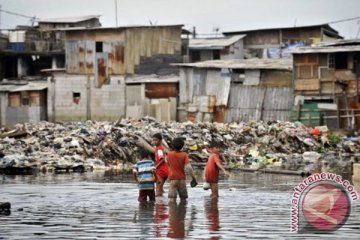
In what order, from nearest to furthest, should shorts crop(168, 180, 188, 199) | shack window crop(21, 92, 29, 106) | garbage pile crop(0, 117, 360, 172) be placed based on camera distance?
1. shorts crop(168, 180, 188, 199)
2. garbage pile crop(0, 117, 360, 172)
3. shack window crop(21, 92, 29, 106)

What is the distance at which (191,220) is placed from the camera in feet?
44.4

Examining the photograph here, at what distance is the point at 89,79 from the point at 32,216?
38.1 meters

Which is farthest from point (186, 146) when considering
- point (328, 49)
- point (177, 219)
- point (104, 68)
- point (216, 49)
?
point (216, 49)

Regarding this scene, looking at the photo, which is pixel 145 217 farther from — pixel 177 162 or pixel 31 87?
pixel 31 87

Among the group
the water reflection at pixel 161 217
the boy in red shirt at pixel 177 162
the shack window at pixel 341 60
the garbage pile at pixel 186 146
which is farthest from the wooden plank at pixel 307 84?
the boy in red shirt at pixel 177 162

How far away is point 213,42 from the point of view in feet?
187

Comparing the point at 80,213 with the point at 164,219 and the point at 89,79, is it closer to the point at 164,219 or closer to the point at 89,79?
the point at 164,219

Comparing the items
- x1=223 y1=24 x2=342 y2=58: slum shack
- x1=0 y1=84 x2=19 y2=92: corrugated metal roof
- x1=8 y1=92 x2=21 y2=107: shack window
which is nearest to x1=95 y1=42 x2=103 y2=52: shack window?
x1=8 y1=92 x2=21 y2=107: shack window

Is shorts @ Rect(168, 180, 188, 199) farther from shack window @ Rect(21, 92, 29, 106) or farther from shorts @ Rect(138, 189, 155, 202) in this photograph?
shack window @ Rect(21, 92, 29, 106)

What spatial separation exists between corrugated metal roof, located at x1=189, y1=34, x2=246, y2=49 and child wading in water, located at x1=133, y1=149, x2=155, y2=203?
3975 centimetres

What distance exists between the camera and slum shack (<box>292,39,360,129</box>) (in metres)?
44.3

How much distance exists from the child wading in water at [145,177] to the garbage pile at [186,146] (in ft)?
27.7

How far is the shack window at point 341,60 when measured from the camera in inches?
1778

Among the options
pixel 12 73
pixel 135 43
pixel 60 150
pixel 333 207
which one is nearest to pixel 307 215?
pixel 333 207
